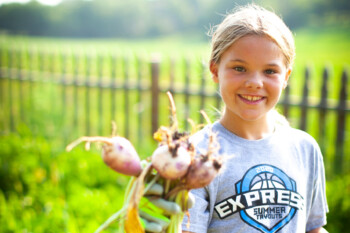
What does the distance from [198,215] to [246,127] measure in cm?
43

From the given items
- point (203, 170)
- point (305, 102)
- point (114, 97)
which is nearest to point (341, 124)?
point (305, 102)

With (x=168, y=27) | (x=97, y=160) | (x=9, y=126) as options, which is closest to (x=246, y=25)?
(x=97, y=160)

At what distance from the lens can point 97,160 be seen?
3.97 m

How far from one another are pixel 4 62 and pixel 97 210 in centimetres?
528

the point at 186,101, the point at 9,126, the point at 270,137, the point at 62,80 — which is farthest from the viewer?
the point at 9,126

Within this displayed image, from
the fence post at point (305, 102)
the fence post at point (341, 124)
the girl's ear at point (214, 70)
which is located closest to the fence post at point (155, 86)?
the fence post at point (305, 102)

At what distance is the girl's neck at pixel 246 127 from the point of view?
4.68 feet

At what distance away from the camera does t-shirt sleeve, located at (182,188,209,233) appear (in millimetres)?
1227

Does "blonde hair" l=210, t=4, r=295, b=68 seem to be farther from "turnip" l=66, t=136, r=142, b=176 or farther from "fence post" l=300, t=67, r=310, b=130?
"fence post" l=300, t=67, r=310, b=130

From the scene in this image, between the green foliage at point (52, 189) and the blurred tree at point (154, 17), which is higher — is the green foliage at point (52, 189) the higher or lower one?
the lower one

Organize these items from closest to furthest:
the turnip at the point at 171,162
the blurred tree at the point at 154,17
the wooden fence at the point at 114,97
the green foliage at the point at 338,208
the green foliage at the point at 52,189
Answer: the turnip at the point at 171,162 → the green foliage at the point at 52,189 → the green foliage at the point at 338,208 → the wooden fence at the point at 114,97 → the blurred tree at the point at 154,17

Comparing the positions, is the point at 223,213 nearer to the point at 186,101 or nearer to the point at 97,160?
the point at 97,160

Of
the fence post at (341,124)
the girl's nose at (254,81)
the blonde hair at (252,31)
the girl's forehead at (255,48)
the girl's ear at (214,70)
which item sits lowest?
the fence post at (341,124)

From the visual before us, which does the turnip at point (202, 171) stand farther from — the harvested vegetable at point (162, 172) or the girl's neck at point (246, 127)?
the girl's neck at point (246, 127)
